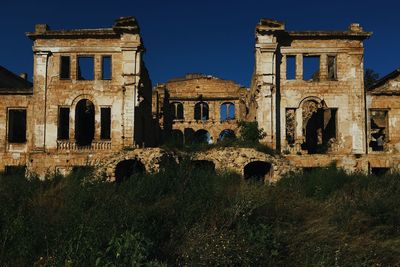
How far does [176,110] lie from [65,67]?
16209 millimetres

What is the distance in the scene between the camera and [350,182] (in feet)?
45.1

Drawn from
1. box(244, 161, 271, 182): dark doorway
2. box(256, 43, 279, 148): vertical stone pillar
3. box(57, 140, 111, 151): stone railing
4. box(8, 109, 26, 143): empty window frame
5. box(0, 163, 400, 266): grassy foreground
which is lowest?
box(0, 163, 400, 266): grassy foreground

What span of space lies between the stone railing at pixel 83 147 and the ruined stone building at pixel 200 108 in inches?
546

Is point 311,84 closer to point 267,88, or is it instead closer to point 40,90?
point 267,88

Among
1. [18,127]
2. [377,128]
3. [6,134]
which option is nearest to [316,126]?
[377,128]

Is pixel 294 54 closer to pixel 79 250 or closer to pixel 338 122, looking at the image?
pixel 338 122

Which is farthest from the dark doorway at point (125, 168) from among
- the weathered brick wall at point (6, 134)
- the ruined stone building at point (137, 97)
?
the weathered brick wall at point (6, 134)

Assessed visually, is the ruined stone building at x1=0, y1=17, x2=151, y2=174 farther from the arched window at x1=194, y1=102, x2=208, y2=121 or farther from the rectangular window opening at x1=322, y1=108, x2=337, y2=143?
the arched window at x1=194, y1=102, x2=208, y2=121

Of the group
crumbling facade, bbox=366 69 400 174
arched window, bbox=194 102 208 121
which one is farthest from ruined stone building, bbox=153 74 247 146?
crumbling facade, bbox=366 69 400 174

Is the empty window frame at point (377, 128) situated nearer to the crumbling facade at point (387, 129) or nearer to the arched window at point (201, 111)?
the crumbling facade at point (387, 129)

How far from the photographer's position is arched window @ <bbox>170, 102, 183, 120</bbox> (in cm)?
3678

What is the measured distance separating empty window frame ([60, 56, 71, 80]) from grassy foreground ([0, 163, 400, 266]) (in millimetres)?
10667

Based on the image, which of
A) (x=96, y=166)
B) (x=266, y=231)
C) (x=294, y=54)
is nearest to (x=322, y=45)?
(x=294, y=54)

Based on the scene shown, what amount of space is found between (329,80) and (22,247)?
17287mm
